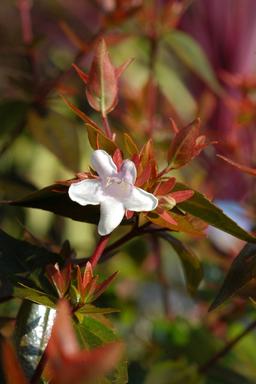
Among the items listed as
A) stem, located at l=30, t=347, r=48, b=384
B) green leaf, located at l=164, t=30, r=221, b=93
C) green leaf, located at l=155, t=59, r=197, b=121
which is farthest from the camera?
green leaf, located at l=155, t=59, r=197, b=121

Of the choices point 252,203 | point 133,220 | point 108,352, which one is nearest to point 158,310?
point 252,203

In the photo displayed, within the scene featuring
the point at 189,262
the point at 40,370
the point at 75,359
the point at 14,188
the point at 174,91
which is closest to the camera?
the point at 75,359

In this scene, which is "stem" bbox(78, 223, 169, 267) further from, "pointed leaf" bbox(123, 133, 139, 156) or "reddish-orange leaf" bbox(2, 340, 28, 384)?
"reddish-orange leaf" bbox(2, 340, 28, 384)

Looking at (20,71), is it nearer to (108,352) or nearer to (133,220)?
(133,220)

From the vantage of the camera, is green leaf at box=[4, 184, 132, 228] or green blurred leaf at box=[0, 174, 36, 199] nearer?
green leaf at box=[4, 184, 132, 228]

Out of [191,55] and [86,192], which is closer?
[86,192]

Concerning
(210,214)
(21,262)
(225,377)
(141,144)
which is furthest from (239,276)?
(141,144)

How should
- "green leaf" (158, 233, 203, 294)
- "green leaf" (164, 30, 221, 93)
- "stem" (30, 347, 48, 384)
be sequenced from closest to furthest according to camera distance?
"stem" (30, 347, 48, 384) → "green leaf" (158, 233, 203, 294) → "green leaf" (164, 30, 221, 93)

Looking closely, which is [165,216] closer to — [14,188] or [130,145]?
[130,145]

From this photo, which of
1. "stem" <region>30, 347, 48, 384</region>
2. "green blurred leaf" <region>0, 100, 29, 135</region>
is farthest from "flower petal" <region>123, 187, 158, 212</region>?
"green blurred leaf" <region>0, 100, 29, 135</region>
